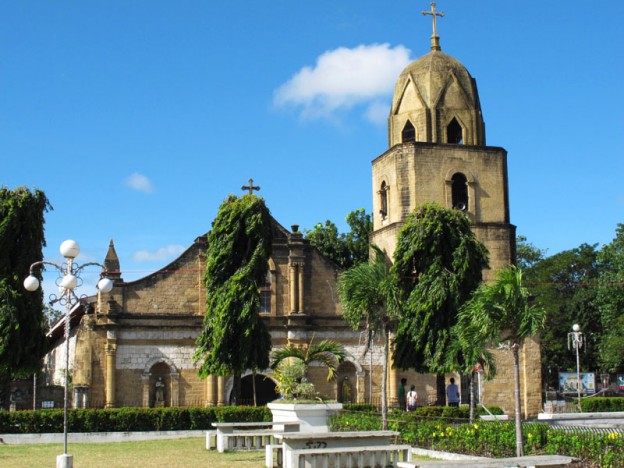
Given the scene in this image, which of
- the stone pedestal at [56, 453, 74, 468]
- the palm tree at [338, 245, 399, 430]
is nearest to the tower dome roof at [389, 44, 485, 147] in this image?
the palm tree at [338, 245, 399, 430]

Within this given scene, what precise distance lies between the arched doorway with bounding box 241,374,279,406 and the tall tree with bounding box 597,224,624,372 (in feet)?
68.0

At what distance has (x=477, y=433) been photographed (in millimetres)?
17234

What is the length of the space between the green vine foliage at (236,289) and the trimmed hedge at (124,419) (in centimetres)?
244

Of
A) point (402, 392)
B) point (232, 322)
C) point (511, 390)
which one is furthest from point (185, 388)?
point (511, 390)

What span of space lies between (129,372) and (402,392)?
1061cm

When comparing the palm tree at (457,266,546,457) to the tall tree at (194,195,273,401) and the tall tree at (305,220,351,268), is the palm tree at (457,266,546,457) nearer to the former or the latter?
the tall tree at (194,195,273,401)

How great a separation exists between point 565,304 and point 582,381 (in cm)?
1718

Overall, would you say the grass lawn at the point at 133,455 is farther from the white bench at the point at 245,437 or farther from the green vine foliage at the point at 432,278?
the green vine foliage at the point at 432,278

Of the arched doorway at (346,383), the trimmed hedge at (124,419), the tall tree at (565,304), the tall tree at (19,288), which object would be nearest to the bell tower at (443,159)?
the arched doorway at (346,383)

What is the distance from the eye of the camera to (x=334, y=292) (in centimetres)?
3600

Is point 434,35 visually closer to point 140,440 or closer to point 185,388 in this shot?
point 185,388

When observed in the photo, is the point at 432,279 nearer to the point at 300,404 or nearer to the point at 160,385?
the point at 300,404

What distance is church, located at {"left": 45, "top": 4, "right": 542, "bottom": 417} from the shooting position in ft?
110

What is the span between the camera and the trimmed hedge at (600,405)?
34656 millimetres
